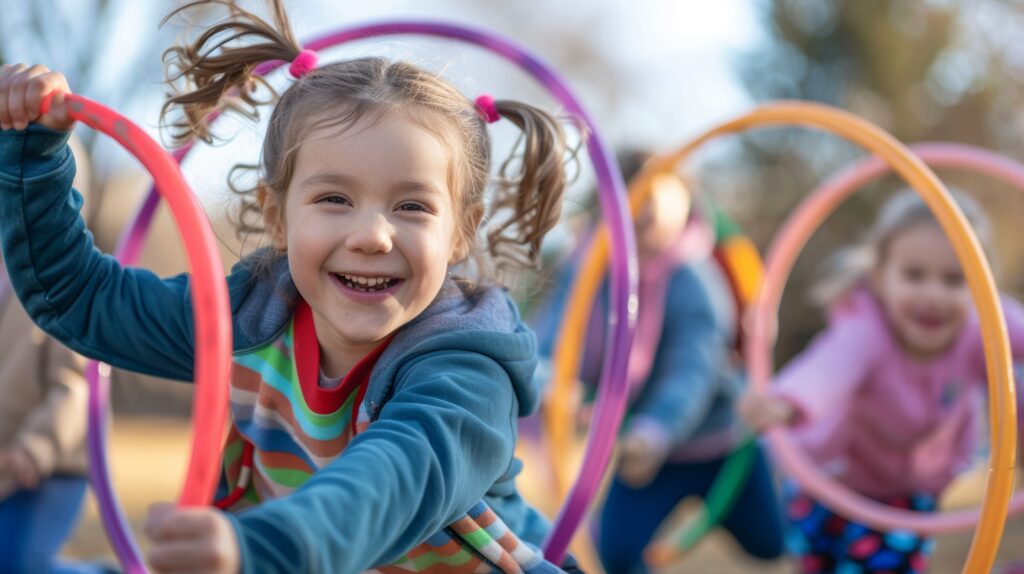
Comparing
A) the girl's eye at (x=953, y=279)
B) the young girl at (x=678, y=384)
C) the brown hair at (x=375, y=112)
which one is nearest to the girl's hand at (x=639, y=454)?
the young girl at (x=678, y=384)

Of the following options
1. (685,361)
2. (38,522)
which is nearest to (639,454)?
(685,361)

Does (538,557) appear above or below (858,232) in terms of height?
below

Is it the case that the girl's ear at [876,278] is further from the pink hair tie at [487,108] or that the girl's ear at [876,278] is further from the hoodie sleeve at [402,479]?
the hoodie sleeve at [402,479]

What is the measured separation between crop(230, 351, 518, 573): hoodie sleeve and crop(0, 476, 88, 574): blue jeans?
7.58 ft

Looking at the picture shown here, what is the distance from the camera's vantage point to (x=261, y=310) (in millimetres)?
2473

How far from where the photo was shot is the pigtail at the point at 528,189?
2.76m

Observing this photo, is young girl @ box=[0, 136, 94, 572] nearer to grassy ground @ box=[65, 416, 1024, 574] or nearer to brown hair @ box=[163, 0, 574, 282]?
brown hair @ box=[163, 0, 574, 282]

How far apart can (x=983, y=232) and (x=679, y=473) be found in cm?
187

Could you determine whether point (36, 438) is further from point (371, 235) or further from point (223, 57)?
point (371, 235)

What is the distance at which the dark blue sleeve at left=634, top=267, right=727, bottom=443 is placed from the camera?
500cm

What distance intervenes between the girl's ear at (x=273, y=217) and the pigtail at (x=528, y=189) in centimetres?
56

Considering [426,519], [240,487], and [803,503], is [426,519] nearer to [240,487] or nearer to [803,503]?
[240,487]

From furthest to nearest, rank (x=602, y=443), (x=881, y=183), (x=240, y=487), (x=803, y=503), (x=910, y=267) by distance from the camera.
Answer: (x=881, y=183), (x=803, y=503), (x=910, y=267), (x=602, y=443), (x=240, y=487)

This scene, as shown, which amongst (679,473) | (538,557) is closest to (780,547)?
(679,473)
